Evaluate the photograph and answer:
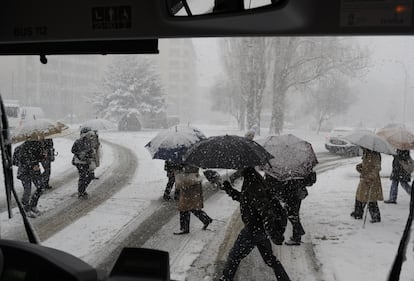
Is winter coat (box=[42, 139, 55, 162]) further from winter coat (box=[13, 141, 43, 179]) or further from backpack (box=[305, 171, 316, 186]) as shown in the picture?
backpack (box=[305, 171, 316, 186])

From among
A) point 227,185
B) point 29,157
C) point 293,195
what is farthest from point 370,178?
point 29,157

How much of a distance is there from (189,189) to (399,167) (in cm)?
246

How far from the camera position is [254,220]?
9.07 feet

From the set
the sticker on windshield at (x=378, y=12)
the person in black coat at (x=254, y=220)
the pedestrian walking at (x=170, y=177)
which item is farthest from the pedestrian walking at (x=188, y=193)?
the sticker on windshield at (x=378, y=12)

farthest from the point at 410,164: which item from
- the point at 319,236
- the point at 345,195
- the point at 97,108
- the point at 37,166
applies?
the point at 37,166

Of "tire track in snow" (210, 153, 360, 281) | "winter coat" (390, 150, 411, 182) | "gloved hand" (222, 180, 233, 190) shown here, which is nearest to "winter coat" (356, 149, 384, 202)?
"winter coat" (390, 150, 411, 182)

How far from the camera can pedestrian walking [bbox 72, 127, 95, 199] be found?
5195 millimetres

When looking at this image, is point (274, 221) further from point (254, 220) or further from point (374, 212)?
point (374, 212)

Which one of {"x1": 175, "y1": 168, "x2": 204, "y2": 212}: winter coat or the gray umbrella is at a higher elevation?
the gray umbrella

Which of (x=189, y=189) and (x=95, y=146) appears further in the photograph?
(x=95, y=146)

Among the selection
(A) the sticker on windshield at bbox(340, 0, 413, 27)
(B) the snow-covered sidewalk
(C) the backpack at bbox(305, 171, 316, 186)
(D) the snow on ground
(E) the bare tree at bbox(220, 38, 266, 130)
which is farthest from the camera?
(C) the backpack at bbox(305, 171, 316, 186)

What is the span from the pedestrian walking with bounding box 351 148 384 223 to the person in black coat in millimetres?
1916

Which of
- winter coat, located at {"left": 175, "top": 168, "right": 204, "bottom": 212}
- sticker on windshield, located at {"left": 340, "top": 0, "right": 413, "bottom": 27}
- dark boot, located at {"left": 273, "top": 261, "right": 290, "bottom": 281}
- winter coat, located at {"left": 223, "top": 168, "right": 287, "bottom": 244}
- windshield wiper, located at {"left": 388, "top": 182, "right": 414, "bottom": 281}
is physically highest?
sticker on windshield, located at {"left": 340, "top": 0, "right": 413, "bottom": 27}

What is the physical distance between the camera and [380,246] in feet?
12.0
